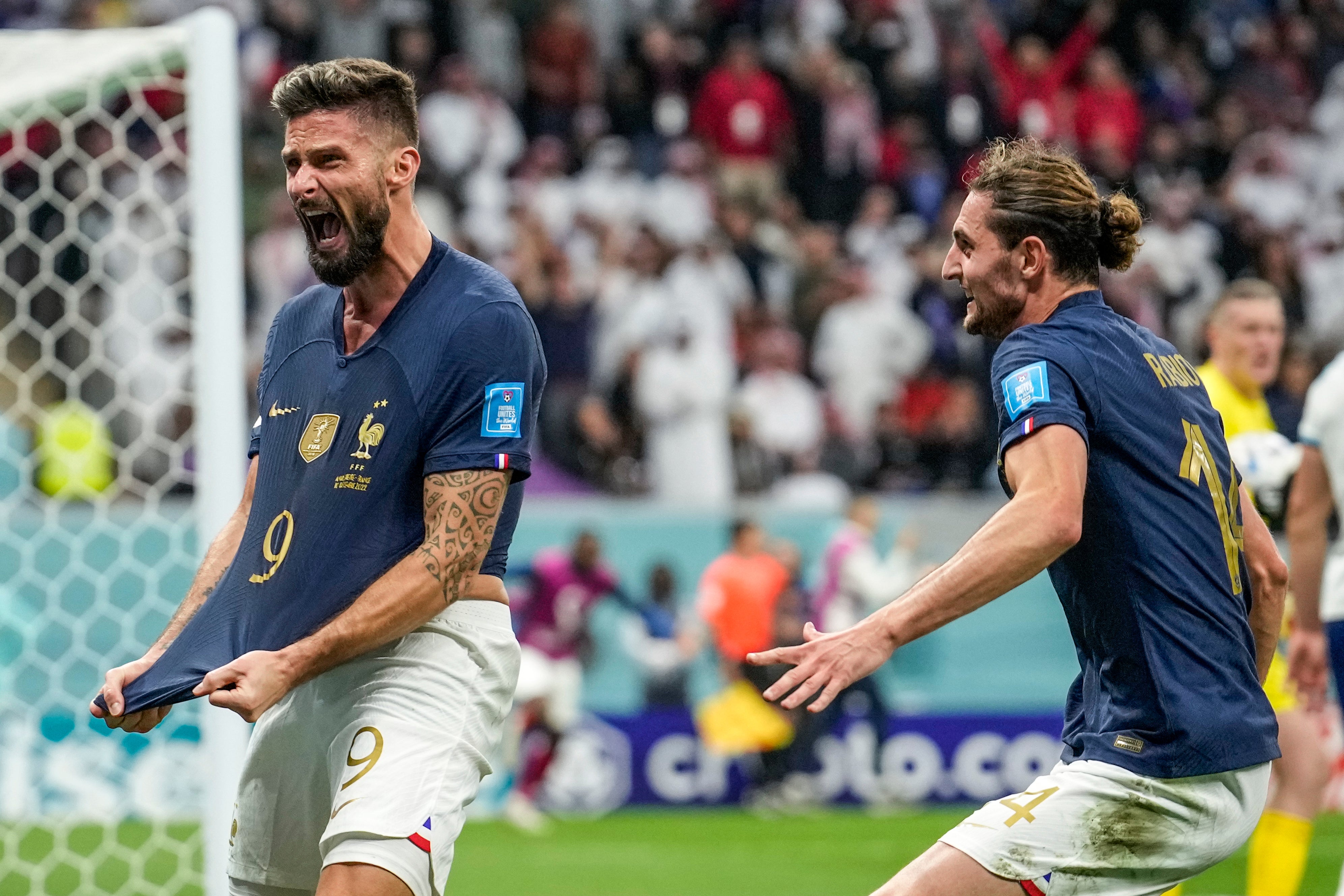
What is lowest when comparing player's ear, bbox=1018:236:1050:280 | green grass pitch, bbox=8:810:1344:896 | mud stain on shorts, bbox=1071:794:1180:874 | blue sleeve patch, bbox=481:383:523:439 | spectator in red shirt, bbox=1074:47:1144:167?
green grass pitch, bbox=8:810:1344:896

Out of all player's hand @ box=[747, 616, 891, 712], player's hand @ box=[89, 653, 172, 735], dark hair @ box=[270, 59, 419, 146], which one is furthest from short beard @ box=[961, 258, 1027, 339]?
player's hand @ box=[89, 653, 172, 735]

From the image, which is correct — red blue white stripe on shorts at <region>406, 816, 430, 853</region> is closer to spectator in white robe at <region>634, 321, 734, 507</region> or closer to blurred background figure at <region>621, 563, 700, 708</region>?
blurred background figure at <region>621, 563, 700, 708</region>

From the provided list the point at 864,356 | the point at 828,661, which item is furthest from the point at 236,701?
the point at 864,356

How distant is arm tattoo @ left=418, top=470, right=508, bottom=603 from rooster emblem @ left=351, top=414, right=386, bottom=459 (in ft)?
0.45

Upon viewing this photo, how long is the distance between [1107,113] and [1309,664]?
1195cm

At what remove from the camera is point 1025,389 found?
3.50 m

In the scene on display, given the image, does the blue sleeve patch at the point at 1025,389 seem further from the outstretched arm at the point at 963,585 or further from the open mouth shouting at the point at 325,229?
the open mouth shouting at the point at 325,229

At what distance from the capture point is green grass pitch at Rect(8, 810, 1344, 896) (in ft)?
28.1

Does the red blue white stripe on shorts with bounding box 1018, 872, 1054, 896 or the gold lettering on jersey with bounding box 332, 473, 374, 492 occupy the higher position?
the gold lettering on jersey with bounding box 332, 473, 374, 492

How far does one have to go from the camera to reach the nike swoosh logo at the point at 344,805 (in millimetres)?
3604

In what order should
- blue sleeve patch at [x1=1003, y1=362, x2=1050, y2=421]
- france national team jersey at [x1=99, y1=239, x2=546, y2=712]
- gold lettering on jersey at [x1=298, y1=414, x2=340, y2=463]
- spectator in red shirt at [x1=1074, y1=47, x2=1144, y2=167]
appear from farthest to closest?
spectator in red shirt at [x1=1074, y1=47, x2=1144, y2=167] → gold lettering on jersey at [x1=298, y1=414, x2=340, y2=463] → france national team jersey at [x1=99, y1=239, x2=546, y2=712] → blue sleeve patch at [x1=1003, y1=362, x2=1050, y2=421]

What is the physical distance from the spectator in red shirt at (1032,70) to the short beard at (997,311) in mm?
13241

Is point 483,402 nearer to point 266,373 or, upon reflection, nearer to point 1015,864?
point 266,373

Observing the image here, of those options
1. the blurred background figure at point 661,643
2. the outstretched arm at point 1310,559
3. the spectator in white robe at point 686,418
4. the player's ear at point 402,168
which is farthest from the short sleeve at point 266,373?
the spectator in white robe at point 686,418
